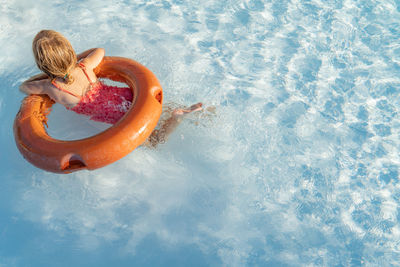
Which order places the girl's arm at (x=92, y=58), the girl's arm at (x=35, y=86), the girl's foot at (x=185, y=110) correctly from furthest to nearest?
1. the girl's foot at (x=185, y=110)
2. the girl's arm at (x=92, y=58)
3. the girl's arm at (x=35, y=86)

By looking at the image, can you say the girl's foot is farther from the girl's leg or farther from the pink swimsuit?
the pink swimsuit

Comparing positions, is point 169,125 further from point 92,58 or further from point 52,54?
point 52,54

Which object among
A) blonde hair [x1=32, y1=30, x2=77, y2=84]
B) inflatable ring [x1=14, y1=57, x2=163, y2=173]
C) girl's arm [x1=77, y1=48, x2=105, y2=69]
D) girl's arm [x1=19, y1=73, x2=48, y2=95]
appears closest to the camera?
blonde hair [x1=32, y1=30, x2=77, y2=84]

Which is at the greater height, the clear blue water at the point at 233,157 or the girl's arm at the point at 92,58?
the girl's arm at the point at 92,58

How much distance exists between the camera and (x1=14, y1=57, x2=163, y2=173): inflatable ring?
219 centimetres

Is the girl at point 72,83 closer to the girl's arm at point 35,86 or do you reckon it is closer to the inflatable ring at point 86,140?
the girl's arm at point 35,86

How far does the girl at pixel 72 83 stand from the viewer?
212 centimetres

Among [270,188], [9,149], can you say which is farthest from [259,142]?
[9,149]

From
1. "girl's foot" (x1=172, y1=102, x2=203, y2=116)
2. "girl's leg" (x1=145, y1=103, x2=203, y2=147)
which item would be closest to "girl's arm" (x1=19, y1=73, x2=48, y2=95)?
"girl's leg" (x1=145, y1=103, x2=203, y2=147)

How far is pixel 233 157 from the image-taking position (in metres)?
3.09

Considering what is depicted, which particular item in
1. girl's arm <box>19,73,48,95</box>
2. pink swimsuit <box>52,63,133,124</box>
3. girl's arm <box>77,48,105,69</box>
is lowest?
pink swimsuit <box>52,63,133,124</box>

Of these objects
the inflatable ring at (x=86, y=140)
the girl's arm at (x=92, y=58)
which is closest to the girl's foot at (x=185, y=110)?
the inflatable ring at (x=86, y=140)

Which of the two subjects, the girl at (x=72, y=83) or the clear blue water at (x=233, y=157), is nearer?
the girl at (x=72, y=83)

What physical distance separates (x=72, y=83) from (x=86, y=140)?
523 millimetres
